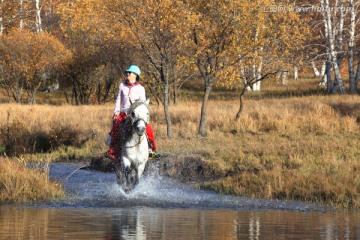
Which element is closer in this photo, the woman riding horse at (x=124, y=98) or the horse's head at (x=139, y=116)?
the horse's head at (x=139, y=116)

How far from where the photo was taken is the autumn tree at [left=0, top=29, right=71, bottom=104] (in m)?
51.3

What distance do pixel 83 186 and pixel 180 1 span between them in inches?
376

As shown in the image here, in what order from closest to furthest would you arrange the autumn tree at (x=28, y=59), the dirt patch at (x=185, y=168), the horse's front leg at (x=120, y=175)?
1. the horse's front leg at (x=120, y=175)
2. the dirt patch at (x=185, y=168)
3. the autumn tree at (x=28, y=59)

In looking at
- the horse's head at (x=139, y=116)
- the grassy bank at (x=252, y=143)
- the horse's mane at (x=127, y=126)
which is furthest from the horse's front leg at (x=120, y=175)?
the grassy bank at (x=252, y=143)

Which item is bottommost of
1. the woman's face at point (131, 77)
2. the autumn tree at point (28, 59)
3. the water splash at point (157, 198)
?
the water splash at point (157, 198)

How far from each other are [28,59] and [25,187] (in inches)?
1486

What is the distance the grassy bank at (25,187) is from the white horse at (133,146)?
4.52ft

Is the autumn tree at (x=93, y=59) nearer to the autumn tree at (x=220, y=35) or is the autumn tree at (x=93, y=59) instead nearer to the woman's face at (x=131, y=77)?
the autumn tree at (x=220, y=35)

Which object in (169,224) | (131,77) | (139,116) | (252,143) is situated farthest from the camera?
(252,143)

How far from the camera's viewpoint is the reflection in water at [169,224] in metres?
10.4

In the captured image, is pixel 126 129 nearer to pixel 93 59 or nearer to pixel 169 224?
pixel 169 224

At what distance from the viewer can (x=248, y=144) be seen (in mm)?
24109

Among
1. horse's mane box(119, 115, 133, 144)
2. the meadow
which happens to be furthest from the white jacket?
the meadow

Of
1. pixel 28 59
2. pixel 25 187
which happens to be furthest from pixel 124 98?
pixel 28 59
